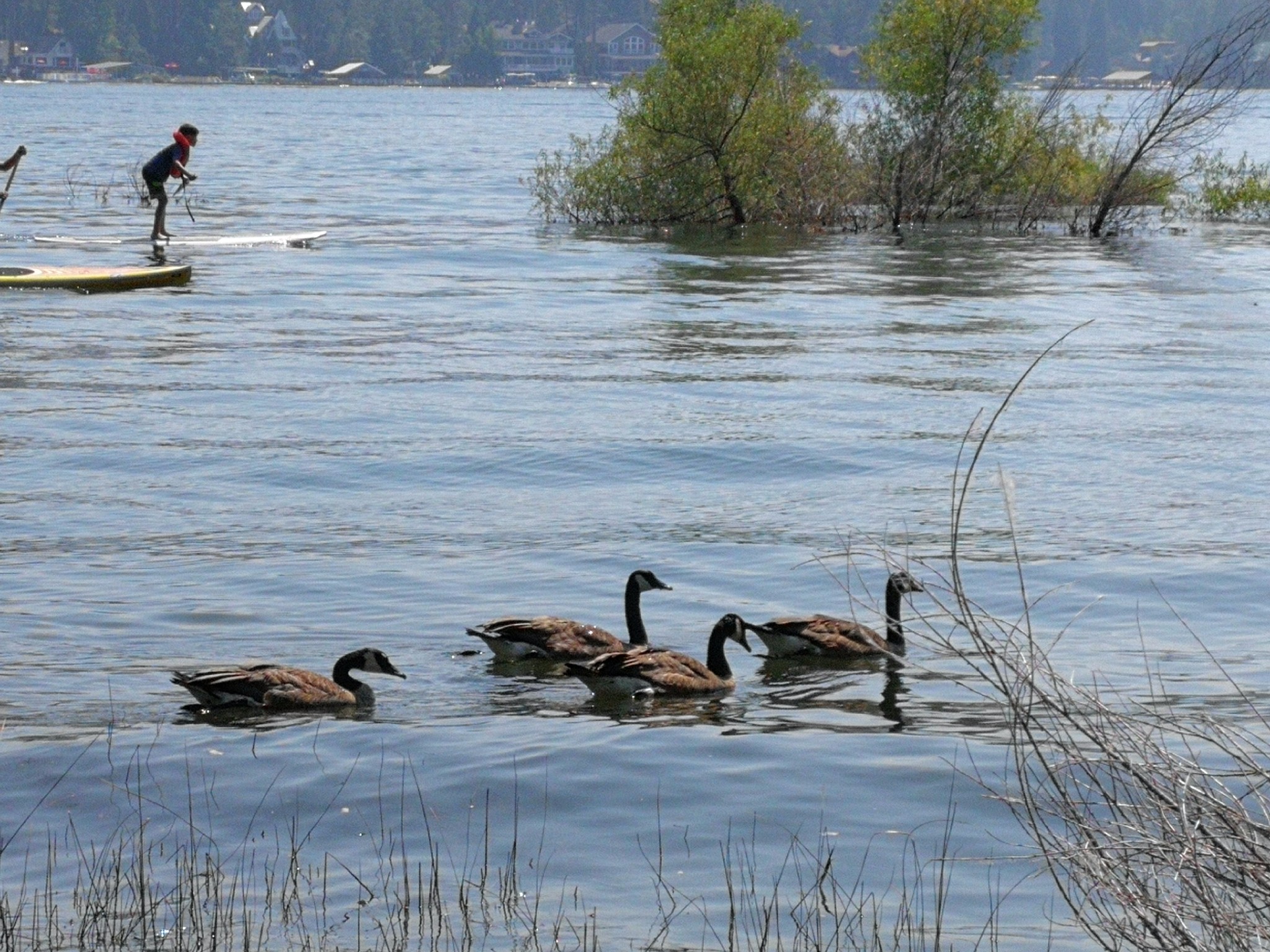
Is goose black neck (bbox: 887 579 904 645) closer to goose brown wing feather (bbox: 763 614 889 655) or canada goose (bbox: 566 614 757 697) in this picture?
goose brown wing feather (bbox: 763 614 889 655)

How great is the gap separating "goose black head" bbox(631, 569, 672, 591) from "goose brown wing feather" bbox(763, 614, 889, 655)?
811 mm

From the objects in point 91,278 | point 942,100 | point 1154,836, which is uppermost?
point 942,100

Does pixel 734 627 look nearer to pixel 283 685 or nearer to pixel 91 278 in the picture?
pixel 283 685

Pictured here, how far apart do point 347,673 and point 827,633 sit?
9.45ft

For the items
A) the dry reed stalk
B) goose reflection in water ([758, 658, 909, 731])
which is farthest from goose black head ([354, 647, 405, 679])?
the dry reed stalk

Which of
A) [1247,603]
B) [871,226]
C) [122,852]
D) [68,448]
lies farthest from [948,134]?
[122,852]

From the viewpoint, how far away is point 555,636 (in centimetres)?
1109

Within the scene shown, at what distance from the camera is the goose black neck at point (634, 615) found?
11500 mm

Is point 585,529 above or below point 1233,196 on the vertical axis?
below

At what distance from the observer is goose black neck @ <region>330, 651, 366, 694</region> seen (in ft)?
33.5

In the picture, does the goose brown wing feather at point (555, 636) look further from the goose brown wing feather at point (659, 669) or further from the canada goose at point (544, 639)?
→ the goose brown wing feather at point (659, 669)

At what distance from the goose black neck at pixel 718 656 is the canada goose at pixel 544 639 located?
49 centimetres

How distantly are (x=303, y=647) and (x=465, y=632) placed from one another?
1.02 meters

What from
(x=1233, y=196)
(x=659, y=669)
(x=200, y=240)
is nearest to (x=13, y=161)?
(x=200, y=240)
